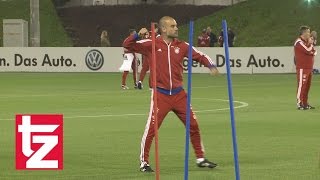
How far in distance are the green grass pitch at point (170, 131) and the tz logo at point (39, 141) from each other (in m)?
2.89

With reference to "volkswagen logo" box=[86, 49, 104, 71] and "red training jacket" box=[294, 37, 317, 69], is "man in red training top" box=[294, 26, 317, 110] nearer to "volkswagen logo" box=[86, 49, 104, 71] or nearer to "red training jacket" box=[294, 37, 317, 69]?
"red training jacket" box=[294, 37, 317, 69]

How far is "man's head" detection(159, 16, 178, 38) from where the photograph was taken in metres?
14.0

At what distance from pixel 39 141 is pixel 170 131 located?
958 cm

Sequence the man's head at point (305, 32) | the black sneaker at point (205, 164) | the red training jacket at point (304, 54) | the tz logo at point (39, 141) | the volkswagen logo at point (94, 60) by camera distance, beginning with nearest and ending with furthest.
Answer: the tz logo at point (39, 141)
the black sneaker at point (205, 164)
the man's head at point (305, 32)
the red training jacket at point (304, 54)
the volkswagen logo at point (94, 60)

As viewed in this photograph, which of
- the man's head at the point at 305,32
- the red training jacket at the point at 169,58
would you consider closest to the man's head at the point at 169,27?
the red training jacket at the point at 169,58

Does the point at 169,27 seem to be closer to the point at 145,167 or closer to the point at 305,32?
the point at 145,167

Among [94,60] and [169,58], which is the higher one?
[94,60]

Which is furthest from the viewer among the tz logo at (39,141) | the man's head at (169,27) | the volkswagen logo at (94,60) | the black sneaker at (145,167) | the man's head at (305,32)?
the volkswagen logo at (94,60)

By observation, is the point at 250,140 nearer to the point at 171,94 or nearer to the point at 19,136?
the point at 171,94

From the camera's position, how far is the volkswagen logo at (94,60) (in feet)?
167

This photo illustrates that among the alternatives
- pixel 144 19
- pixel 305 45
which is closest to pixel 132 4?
pixel 144 19

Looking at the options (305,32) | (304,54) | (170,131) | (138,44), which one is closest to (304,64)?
(304,54)

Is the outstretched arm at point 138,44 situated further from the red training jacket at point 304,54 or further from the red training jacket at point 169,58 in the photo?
the red training jacket at point 304,54

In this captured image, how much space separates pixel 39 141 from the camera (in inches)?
419
